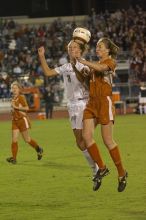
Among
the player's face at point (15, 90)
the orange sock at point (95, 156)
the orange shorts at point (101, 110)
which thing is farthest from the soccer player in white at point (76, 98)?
the player's face at point (15, 90)

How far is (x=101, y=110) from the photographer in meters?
10.9

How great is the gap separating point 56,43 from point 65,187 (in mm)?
30974

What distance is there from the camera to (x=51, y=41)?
142 feet

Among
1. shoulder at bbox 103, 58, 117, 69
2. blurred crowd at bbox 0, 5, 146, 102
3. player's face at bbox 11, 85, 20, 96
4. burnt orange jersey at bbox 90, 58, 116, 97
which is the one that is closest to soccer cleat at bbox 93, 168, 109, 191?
burnt orange jersey at bbox 90, 58, 116, 97

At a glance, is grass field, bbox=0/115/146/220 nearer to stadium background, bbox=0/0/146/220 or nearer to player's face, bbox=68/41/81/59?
stadium background, bbox=0/0/146/220

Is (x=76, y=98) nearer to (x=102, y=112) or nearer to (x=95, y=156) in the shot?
(x=102, y=112)

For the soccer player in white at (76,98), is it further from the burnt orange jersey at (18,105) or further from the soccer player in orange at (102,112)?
the burnt orange jersey at (18,105)

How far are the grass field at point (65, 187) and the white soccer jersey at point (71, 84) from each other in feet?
4.74

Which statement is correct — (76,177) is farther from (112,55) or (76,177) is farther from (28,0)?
(28,0)

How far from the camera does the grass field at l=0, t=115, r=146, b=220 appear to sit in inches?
394

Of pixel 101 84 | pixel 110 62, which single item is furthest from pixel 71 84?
pixel 110 62

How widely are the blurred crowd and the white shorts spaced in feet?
79.8

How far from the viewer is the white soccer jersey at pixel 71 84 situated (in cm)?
1184

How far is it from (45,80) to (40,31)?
714 cm
